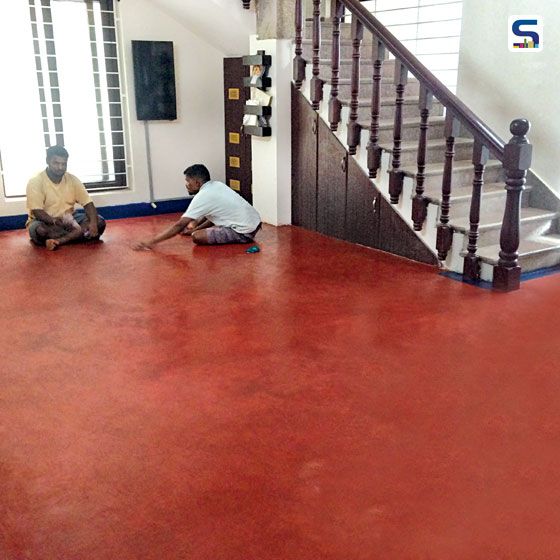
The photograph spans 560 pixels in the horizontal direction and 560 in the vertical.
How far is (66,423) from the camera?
2521mm

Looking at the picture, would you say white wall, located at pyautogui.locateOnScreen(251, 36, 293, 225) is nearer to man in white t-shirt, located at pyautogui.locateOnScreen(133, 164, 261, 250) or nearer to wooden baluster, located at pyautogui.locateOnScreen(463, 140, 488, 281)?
man in white t-shirt, located at pyautogui.locateOnScreen(133, 164, 261, 250)

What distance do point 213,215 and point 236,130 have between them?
1.67 m

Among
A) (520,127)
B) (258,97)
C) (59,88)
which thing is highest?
(59,88)


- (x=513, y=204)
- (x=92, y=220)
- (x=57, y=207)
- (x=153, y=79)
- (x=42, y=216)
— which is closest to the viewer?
(x=513, y=204)

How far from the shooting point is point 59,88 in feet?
19.4

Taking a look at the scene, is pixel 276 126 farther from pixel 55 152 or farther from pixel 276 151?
pixel 55 152

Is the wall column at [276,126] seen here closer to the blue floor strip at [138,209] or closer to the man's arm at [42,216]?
the blue floor strip at [138,209]

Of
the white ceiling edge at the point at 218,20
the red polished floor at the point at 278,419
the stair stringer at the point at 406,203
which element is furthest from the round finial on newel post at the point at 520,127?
the white ceiling edge at the point at 218,20

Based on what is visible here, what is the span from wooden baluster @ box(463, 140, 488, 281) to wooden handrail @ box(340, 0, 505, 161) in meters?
0.07

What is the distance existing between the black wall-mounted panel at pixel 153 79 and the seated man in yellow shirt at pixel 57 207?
1.37 m

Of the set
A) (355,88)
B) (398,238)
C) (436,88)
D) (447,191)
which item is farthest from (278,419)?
(355,88)

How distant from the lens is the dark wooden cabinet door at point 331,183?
17.6 ft

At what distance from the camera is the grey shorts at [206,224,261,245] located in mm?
5297

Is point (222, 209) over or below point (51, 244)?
over
